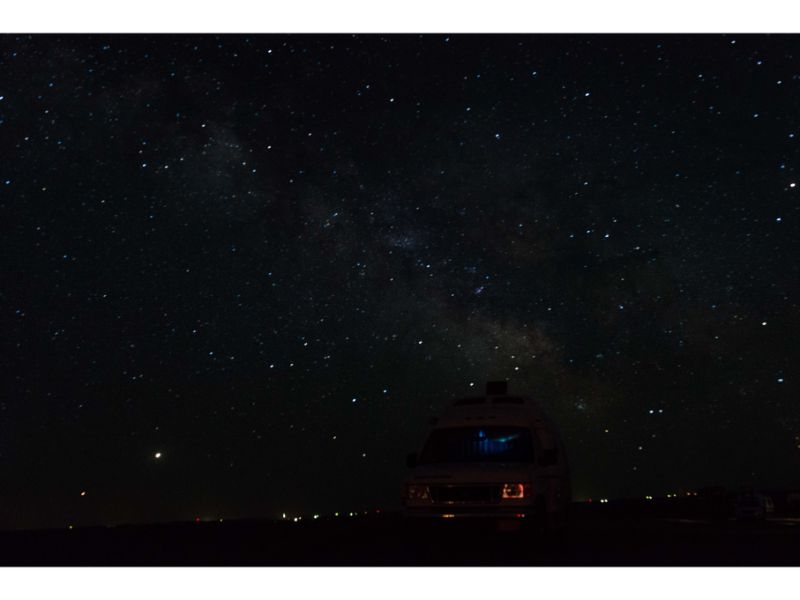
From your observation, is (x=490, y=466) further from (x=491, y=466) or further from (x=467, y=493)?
(x=467, y=493)

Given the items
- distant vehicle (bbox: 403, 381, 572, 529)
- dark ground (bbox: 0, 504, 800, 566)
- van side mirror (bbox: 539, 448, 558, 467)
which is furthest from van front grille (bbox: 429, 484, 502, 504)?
van side mirror (bbox: 539, 448, 558, 467)

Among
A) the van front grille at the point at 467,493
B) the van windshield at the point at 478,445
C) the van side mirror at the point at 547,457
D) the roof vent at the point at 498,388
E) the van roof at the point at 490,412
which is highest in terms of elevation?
the roof vent at the point at 498,388

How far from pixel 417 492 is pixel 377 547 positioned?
4.27ft

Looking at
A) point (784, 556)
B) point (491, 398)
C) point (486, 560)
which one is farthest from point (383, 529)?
point (784, 556)

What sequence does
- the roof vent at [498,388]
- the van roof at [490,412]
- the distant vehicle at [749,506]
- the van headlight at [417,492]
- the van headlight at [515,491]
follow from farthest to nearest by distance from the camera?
the distant vehicle at [749,506] < the roof vent at [498,388] < the van roof at [490,412] < the van headlight at [417,492] < the van headlight at [515,491]

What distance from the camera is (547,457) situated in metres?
17.0

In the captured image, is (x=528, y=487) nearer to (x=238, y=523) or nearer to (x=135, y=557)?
(x=135, y=557)

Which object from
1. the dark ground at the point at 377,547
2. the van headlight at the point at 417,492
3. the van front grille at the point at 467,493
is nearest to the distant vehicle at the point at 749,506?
the dark ground at the point at 377,547

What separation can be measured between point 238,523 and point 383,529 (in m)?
3.33

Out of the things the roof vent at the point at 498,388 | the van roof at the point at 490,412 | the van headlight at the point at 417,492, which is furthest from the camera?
the roof vent at the point at 498,388

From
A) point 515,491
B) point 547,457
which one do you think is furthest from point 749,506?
point 515,491

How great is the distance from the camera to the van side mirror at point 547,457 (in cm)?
1680

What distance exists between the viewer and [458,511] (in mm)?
16094

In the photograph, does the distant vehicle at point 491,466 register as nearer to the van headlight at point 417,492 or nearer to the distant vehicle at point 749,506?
the van headlight at point 417,492
